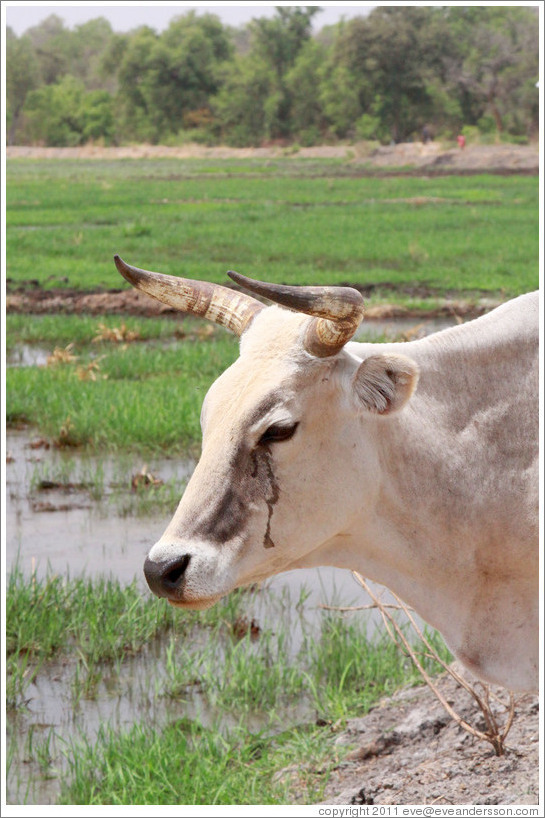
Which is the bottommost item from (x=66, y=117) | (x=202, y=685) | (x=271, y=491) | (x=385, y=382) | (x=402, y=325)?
(x=202, y=685)

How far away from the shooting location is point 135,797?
12.1ft

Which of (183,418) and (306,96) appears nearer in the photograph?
(183,418)

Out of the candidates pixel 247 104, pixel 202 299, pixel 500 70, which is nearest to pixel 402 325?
pixel 202 299

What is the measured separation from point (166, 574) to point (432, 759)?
1.80 m

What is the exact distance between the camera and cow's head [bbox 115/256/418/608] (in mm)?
2350

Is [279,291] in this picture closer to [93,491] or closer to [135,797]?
[135,797]

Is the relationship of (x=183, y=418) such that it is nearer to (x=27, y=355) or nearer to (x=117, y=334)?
(x=117, y=334)

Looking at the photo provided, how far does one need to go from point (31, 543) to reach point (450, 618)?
13.2 feet

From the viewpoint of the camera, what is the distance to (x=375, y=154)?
4088 centimetres

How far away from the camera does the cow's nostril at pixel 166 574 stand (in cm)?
228

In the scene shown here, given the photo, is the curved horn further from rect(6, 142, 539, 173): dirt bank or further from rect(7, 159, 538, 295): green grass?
rect(6, 142, 539, 173): dirt bank

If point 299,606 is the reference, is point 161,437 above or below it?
above

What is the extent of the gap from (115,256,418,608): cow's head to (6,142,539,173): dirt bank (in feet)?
108

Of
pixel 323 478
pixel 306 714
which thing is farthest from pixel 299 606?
pixel 323 478
